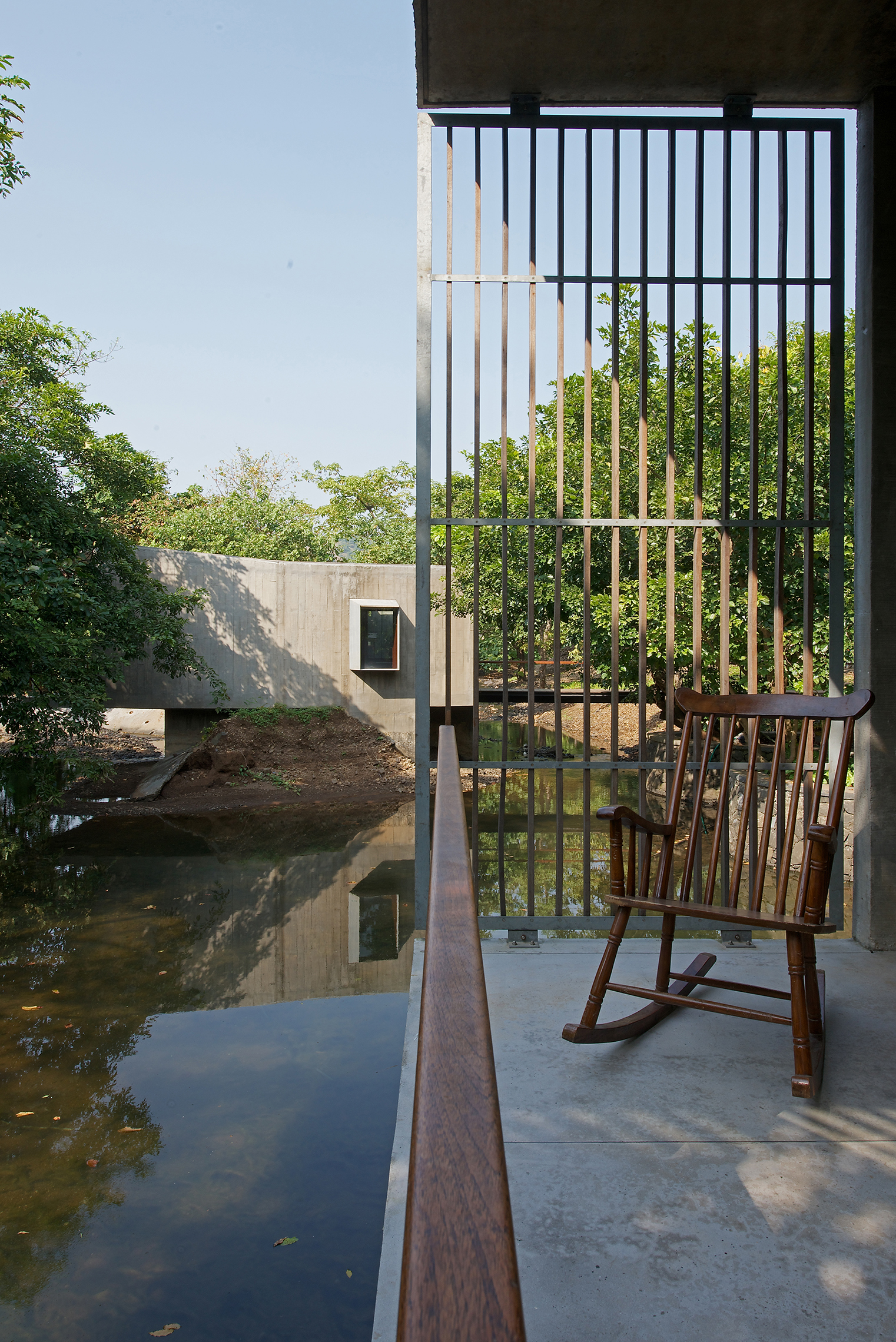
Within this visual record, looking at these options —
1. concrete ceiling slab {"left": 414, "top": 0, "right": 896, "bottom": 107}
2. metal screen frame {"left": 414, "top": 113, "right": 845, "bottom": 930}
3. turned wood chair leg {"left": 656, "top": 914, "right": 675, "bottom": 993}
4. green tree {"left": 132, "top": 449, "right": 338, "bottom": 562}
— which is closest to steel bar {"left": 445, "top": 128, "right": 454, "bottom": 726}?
metal screen frame {"left": 414, "top": 113, "right": 845, "bottom": 930}

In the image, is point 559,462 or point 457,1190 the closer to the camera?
point 457,1190

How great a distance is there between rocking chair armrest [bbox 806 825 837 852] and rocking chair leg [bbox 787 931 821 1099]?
211mm

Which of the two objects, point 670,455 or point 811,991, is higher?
point 670,455

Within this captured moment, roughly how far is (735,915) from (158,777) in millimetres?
9099

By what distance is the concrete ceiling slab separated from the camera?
278 centimetres

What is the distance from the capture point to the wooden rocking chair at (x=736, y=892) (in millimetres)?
2049

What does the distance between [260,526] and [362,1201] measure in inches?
728

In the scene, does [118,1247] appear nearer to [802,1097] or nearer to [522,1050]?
[522,1050]

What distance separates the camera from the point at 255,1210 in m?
2.57

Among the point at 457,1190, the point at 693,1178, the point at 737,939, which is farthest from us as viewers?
the point at 737,939

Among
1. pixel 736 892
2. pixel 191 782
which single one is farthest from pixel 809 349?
pixel 191 782

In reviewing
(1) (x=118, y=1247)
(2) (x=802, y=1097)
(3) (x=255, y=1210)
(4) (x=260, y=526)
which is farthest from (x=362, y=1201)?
(4) (x=260, y=526)

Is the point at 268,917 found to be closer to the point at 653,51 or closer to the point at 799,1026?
the point at 799,1026

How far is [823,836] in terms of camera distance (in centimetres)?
202
